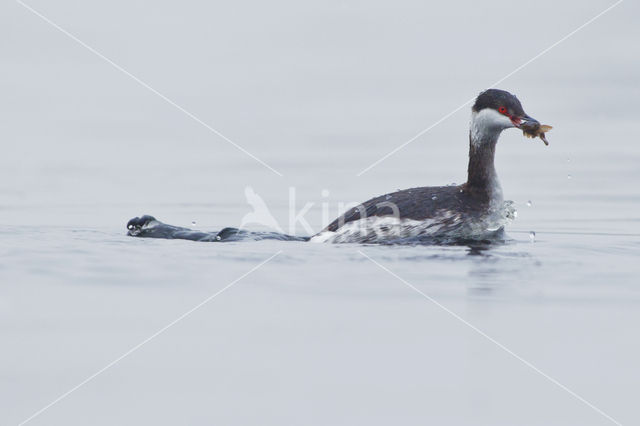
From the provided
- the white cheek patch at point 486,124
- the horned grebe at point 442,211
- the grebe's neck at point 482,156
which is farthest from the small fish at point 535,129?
the grebe's neck at point 482,156

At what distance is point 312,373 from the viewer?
16.2 feet

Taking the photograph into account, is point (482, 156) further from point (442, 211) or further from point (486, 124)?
point (442, 211)

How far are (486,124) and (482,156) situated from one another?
0.36 meters

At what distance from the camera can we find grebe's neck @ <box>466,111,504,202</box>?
10.7 metres

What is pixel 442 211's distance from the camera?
1003cm

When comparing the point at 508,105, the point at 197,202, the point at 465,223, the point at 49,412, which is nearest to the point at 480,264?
the point at 465,223

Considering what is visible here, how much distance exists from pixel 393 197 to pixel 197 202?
209 inches

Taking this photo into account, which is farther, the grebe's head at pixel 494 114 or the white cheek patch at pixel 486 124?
the white cheek patch at pixel 486 124

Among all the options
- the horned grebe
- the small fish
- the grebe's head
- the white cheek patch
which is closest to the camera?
the horned grebe

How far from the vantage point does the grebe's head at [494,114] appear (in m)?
10.5

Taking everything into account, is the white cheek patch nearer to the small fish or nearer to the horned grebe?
the horned grebe

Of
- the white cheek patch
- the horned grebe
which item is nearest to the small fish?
the horned grebe

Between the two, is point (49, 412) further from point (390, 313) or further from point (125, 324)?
point (390, 313)

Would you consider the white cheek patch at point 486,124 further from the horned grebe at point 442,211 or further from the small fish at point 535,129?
the small fish at point 535,129
